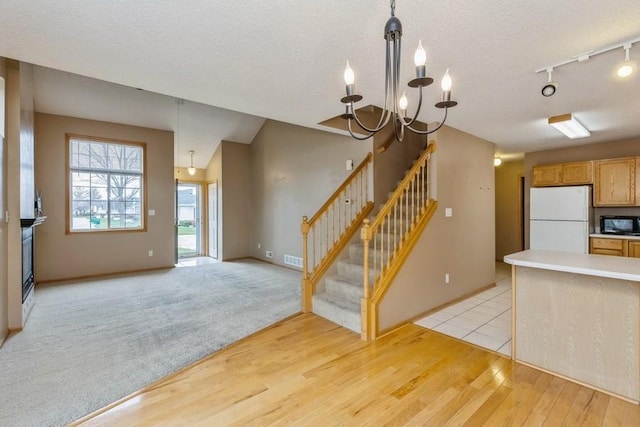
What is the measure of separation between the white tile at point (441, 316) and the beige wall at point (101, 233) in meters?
5.43

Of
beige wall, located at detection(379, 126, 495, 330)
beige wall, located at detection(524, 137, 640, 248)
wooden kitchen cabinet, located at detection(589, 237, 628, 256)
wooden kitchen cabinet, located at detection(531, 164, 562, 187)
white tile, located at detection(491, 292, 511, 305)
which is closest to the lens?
beige wall, located at detection(379, 126, 495, 330)

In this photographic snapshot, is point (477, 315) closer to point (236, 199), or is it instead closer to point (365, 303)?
point (365, 303)

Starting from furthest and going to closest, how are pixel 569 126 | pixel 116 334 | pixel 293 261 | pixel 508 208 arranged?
pixel 508 208 < pixel 293 261 < pixel 569 126 < pixel 116 334

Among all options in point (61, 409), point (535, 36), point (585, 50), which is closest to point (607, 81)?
point (585, 50)

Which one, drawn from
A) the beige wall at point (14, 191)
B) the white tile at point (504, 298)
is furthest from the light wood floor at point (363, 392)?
the beige wall at point (14, 191)

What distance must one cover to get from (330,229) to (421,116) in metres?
2.27

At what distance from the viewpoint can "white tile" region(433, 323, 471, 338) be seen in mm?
3160

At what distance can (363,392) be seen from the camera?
217cm

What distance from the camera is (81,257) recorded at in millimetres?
5613

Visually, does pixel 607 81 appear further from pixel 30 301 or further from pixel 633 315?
pixel 30 301

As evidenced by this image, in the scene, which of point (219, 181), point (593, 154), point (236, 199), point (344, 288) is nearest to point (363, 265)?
point (344, 288)

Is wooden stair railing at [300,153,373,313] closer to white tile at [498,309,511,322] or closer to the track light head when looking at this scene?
white tile at [498,309,511,322]

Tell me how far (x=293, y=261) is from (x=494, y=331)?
3.97m

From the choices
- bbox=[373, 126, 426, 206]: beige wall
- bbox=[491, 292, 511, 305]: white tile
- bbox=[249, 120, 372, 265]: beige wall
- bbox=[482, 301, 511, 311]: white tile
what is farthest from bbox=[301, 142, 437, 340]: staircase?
bbox=[491, 292, 511, 305]: white tile
